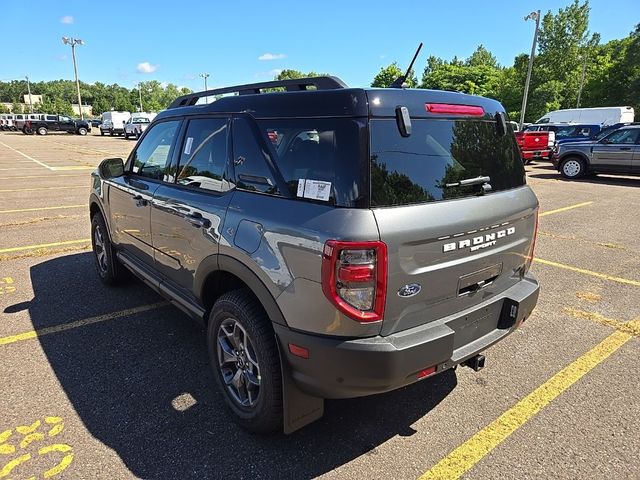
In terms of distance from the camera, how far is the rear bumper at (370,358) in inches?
77.9

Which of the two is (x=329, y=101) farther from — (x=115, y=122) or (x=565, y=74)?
(x=565, y=74)

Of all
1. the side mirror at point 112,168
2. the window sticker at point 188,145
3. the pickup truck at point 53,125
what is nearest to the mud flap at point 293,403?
the window sticker at point 188,145

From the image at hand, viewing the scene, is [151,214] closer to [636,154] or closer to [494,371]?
[494,371]

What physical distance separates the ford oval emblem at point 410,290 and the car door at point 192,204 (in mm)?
1139

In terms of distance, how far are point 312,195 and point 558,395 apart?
7.24ft

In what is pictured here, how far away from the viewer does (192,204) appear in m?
2.85

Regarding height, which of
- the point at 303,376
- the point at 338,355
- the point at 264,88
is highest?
the point at 264,88

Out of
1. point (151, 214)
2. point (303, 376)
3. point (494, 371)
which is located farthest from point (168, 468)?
point (494, 371)

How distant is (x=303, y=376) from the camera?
2.12 metres

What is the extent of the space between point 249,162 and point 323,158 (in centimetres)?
59

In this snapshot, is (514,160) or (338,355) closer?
(338,355)

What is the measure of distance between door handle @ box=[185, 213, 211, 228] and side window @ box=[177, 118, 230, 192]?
0.19 metres

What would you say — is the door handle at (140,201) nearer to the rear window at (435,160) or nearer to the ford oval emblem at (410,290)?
the rear window at (435,160)

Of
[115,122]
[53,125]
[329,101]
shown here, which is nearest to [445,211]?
[329,101]
